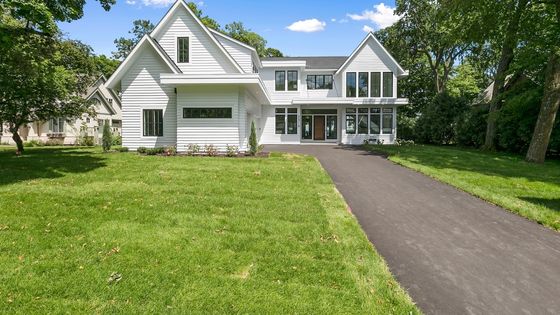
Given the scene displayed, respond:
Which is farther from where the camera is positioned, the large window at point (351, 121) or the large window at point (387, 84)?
the large window at point (351, 121)

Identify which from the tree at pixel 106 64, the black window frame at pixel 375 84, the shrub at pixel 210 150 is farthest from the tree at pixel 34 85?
the tree at pixel 106 64

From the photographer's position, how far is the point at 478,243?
19.5ft

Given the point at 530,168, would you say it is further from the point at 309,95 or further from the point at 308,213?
the point at 309,95

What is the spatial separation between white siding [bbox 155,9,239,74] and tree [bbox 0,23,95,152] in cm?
543

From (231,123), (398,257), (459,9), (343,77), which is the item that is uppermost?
(459,9)

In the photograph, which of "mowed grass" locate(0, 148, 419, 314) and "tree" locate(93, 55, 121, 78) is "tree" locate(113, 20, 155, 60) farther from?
"mowed grass" locate(0, 148, 419, 314)

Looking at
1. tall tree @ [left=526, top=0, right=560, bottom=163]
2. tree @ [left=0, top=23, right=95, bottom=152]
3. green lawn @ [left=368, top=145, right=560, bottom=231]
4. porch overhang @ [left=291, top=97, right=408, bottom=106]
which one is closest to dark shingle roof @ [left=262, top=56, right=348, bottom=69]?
porch overhang @ [left=291, top=97, right=408, bottom=106]

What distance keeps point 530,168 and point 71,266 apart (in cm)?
1658

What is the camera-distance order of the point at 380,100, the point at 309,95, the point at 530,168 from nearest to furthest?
the point at 530,168, the point at 380,100, the point at 309,95

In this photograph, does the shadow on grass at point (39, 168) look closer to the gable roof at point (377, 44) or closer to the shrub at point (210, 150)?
the shrub at point (210, 150)

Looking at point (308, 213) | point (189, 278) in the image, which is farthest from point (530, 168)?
point (189, 278)

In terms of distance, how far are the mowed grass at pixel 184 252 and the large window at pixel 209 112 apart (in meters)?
8.77

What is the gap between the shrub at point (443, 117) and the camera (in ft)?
97.6

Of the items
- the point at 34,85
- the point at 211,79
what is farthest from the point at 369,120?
the point at 34,85
